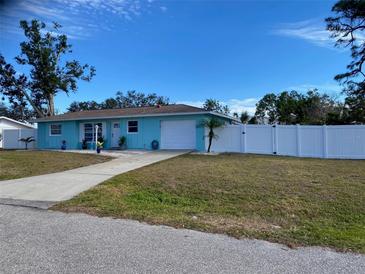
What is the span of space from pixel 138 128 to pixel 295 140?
10347 millimetres

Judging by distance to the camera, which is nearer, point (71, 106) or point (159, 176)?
point (159, 176)

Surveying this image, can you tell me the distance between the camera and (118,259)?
14.6 ft

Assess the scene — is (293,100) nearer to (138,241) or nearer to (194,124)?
(194,124)

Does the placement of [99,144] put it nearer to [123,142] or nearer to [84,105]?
[123,142]

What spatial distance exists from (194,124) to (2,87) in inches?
1152

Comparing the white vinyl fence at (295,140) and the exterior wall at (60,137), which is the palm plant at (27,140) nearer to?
the exterior wall at (60,137)

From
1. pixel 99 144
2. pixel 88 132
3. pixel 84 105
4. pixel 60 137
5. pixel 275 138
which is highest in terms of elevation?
pixel 84 105

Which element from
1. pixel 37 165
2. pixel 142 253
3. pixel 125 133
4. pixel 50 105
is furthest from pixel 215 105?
pixel 142 253

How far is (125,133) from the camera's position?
23.5 m

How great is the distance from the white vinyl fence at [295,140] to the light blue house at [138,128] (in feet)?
5.22

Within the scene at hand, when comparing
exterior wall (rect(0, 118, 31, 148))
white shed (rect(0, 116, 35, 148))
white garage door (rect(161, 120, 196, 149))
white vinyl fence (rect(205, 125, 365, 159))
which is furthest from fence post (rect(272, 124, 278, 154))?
exterior wall (rect(0, 118, 31, 148))

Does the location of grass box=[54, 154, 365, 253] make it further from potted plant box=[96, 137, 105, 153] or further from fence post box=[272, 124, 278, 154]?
potted plant box=[96, 137, 105, 153]

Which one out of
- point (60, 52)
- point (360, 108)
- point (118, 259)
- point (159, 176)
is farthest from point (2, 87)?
point (118, 259)

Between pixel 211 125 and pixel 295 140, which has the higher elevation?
pixel 211 125
